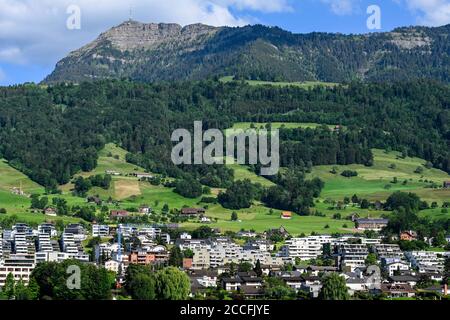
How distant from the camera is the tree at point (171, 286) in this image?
5488 cm

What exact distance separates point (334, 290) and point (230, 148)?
285ft

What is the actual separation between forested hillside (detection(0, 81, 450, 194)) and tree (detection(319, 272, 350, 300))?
6747 centimetres

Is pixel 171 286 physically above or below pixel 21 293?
above

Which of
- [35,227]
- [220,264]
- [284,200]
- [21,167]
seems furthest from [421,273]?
[21,167]

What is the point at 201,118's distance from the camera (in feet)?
527

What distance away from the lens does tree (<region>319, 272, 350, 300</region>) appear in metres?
55.7

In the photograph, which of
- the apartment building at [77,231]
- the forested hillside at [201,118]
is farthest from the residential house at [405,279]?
the forested hillside at [201,118]

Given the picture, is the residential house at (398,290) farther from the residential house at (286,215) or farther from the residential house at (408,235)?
the residential house at (286,215)

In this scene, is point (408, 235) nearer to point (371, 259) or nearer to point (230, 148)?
point (371, 259)

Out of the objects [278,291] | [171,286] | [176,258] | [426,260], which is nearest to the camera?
[171,286]

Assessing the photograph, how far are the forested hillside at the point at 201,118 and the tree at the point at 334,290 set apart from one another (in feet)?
221

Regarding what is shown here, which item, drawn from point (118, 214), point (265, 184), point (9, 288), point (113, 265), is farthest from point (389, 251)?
point (265, 184)
